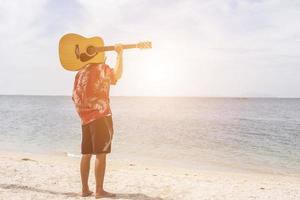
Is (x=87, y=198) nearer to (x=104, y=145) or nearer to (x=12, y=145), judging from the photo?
(x=104, y=145)

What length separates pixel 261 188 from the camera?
24.7 feet

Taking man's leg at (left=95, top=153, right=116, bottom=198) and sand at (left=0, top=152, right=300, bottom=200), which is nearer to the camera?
man's leg at (left=95, top=153, right=116, bottom=198)

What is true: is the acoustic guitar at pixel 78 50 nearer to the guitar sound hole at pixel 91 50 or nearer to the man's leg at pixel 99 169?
the guitar sound hole at pixel 91 50

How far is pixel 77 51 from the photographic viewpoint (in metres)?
5.84

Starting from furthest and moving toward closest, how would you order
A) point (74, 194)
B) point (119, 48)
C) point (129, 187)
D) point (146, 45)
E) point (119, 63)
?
point (129, 187) < point (74, 194) < point (119, 63) < point (119, 48) < point (146, 45)

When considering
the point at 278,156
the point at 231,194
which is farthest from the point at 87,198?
the point at 278,156

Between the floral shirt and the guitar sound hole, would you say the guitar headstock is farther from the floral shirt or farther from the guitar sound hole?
the guitar sound hole

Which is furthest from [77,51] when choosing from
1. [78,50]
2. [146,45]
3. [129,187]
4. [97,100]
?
[129,187]

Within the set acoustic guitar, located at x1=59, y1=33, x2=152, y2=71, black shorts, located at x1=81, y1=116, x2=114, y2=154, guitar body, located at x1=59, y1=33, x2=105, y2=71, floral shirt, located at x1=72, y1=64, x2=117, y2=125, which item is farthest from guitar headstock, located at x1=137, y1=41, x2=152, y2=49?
black shorts, located at x1=81, y1=116, x2=114, y2=154

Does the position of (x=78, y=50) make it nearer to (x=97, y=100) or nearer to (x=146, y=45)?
(x=97, y=100)

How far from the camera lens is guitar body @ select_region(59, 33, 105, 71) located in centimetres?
582

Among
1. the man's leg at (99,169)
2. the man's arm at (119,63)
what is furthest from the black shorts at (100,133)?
the man's arm at (119,63)

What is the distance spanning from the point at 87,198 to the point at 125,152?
1246 cm

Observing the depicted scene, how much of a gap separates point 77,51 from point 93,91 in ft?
2.16
